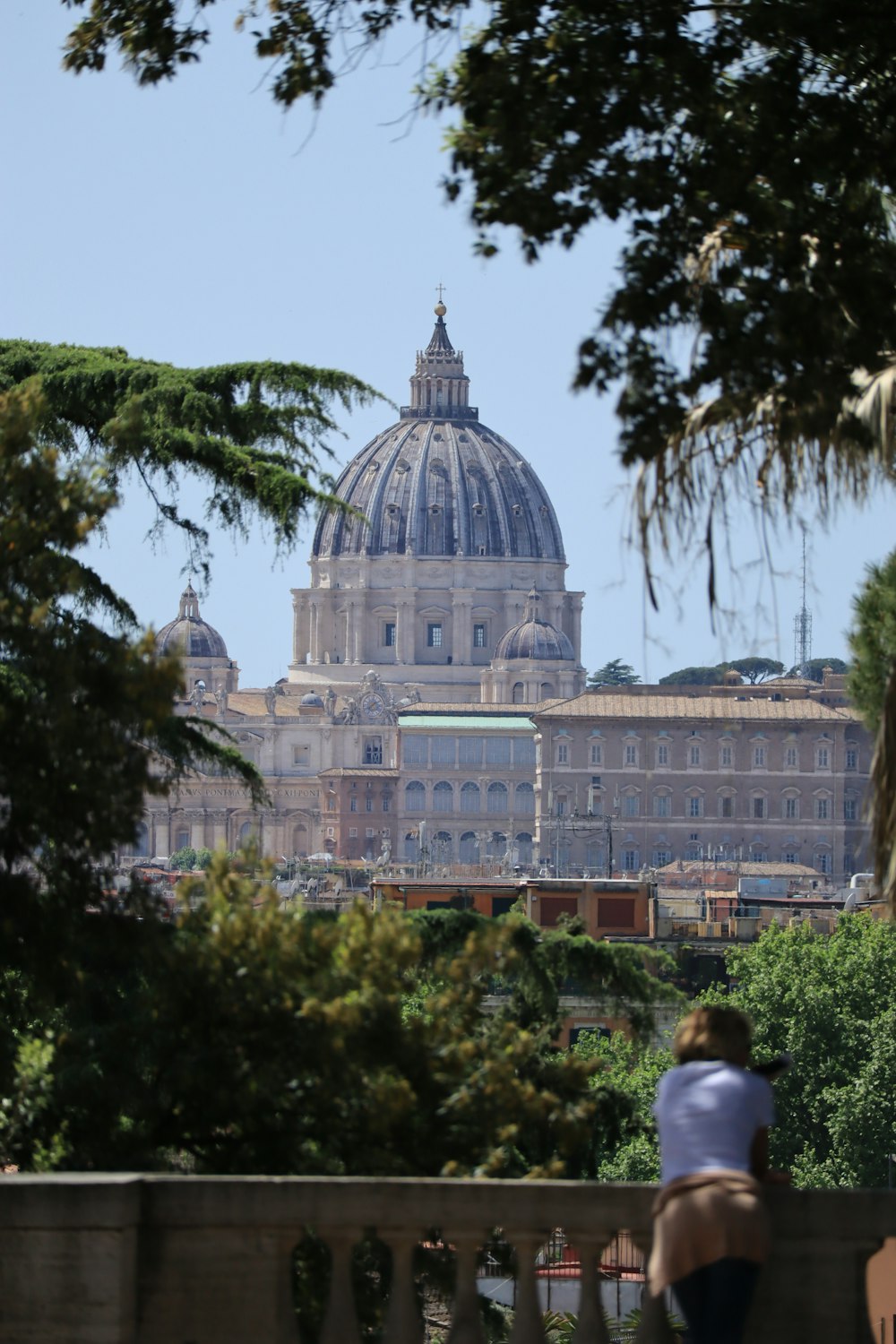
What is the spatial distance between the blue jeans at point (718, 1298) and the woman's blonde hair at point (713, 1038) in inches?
20.5

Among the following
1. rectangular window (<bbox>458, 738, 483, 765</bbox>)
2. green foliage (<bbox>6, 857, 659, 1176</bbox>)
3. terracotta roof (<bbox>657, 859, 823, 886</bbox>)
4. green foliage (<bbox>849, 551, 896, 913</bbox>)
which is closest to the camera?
green foliage (<bbox>849, 551, 896, 913</bbox>)

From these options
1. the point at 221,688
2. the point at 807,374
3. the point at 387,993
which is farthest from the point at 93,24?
the point at 221,688

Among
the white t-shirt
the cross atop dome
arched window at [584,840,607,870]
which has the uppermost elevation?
the cross atop dome

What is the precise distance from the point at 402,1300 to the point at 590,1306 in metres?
0.50

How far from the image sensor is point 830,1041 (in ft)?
122

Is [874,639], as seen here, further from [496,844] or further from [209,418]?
[496,844]

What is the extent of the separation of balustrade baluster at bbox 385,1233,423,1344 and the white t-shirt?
2.75ft

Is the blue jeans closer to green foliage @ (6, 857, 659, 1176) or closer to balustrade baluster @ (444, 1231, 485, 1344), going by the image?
balustrade baluster @ (444, 1231, 485, 1344)

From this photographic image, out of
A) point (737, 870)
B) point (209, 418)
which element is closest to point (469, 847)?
point (737, 870)

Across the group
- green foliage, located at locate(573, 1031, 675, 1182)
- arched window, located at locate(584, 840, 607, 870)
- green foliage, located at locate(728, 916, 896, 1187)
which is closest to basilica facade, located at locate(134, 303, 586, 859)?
arched window, located at locate(584, 840, 607, 870)

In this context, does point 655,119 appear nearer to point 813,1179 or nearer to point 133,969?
point 133,969

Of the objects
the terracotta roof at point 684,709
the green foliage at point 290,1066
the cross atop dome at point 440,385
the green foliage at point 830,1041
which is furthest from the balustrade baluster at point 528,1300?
the cross atop dome at point 440,385

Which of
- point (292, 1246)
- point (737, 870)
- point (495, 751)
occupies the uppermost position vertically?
point (495, 751)

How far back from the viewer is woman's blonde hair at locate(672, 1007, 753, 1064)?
6.54 m
